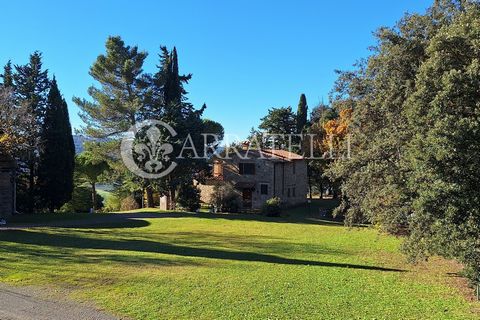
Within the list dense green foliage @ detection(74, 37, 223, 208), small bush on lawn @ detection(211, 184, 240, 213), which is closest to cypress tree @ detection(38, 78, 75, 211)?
dense green foliage @ detection(74, 37, 223, 208)

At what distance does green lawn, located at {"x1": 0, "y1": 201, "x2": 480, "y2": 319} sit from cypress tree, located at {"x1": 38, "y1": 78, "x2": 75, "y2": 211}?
37.6ft

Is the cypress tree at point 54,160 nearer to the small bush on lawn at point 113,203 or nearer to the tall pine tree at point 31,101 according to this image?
the tall pine tree at point 31,101

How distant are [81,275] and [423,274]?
960 cm

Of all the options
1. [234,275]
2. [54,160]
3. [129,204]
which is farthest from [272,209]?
[234,275]

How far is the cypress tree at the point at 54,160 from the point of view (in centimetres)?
2961

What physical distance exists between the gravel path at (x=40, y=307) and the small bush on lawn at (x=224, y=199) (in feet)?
79.2

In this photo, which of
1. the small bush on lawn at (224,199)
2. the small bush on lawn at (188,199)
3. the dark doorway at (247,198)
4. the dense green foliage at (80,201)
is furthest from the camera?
the dark doorway at (247,198)

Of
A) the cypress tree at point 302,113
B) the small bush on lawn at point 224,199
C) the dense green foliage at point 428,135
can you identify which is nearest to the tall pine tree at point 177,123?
the small bush on lawn at point 224,199

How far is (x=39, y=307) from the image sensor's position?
7.96m

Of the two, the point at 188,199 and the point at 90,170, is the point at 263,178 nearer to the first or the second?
the point at 188,199

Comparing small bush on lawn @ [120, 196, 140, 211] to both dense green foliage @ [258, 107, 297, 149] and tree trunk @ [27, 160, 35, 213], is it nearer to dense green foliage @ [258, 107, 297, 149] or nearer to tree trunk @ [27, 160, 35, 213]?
tree trunk @ [27, 160, 35, 213]

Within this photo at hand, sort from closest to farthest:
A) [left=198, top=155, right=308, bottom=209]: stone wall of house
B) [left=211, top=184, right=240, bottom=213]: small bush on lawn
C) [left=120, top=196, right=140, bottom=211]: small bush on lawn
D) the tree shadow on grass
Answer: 1. the tree shadow on grass
2. [left=211, top=184, right=240, bottom=213]: small bush on lawn
3. [left=198, top=155, right=308, bottom=209]: stone wall of house
4. [left=120, top=196, right=140, bottom=211]: small bush on lawn

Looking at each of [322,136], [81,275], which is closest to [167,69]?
[322,136]

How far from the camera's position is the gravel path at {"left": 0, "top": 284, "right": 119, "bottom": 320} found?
7.42m
